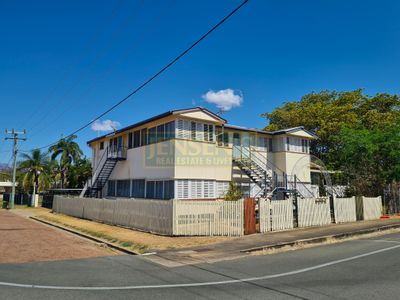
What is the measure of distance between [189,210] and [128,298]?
327 inches

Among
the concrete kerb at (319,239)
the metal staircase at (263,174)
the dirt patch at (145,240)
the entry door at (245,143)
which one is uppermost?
the entry door at (245,143)

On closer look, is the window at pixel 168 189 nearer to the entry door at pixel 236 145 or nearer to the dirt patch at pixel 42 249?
the entry door at pixel 236 145

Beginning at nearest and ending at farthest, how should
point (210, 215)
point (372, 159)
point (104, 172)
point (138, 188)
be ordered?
1. point (210, 215)
2. point (138, 188)
3. point (372, 159)
4. point (104, 172)

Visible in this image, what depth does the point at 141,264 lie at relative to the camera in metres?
9.29

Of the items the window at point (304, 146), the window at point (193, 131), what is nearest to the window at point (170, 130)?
the window at point (193, 131)

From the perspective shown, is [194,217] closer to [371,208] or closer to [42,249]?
[42,249]

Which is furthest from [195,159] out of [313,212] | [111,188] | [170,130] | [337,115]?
[337,115]

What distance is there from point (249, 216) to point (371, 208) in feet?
38.1

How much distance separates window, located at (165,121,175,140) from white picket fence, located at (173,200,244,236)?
809cm

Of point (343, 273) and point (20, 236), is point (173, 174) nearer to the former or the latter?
point (20, 236)

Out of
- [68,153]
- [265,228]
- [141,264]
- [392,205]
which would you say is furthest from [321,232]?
[68,153]

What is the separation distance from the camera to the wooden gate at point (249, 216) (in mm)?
14391

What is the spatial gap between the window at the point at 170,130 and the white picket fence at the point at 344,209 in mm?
10592

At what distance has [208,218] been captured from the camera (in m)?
14.2
